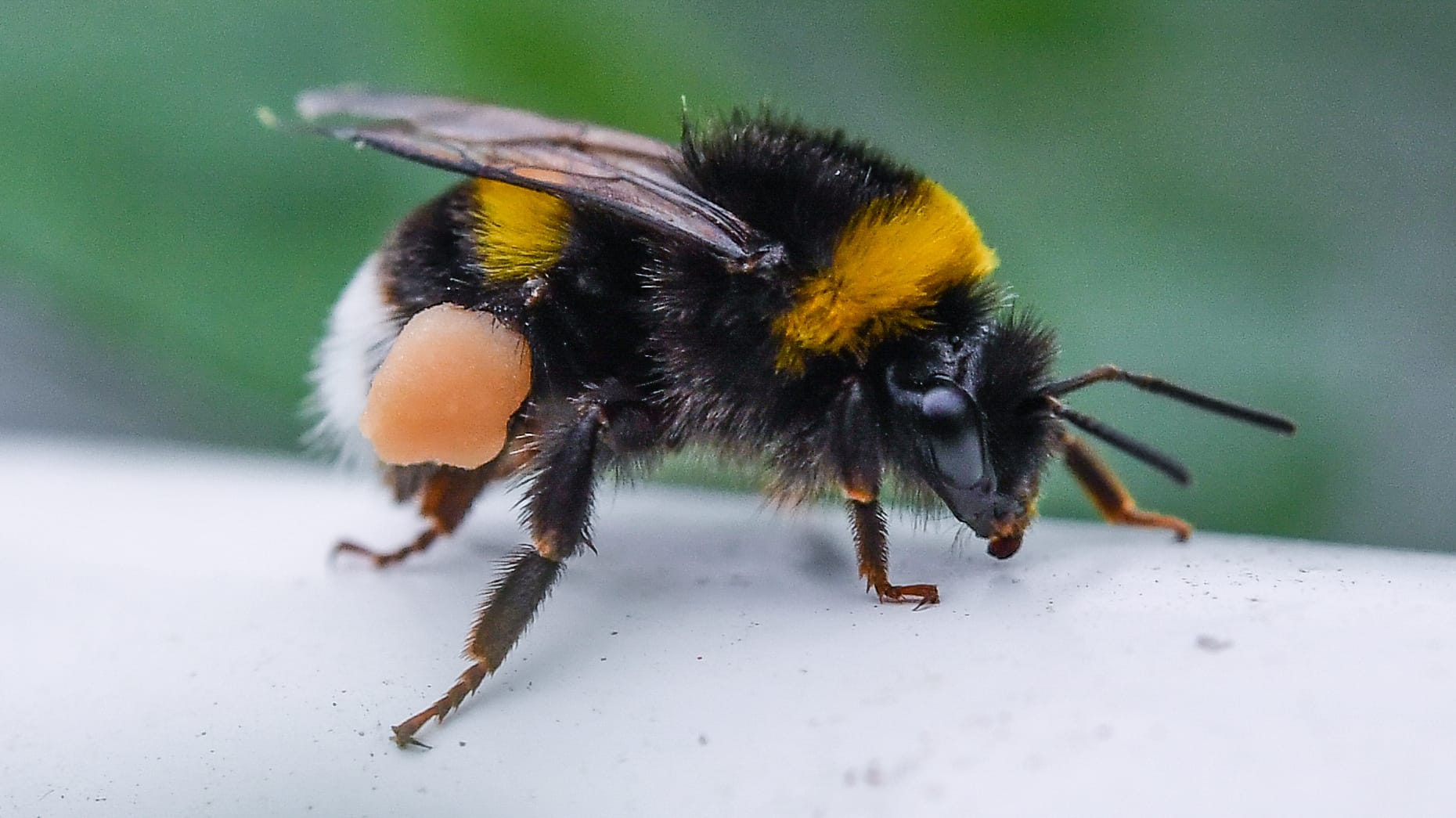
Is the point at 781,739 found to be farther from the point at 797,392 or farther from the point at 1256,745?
the point at 797,392

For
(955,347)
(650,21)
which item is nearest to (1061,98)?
(650,21)

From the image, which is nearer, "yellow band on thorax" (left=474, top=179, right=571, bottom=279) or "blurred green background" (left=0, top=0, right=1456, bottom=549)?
"yellow band on thorax" (left=474, top=179, right=571, bottom=279)

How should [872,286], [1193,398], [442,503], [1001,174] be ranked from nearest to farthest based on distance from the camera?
[872,286] < [1193,398] < [442,503] < [1001,174]

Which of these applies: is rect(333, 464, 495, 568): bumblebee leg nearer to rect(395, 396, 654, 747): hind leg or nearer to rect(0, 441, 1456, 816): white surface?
rect(0, 441, 1456, 816): white surface

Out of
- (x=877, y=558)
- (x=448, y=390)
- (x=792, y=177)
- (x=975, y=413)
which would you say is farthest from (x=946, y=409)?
(x=448, y=390)

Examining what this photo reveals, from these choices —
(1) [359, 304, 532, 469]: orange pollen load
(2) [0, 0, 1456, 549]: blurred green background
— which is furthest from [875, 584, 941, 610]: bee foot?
(2) [0, 0, 1456, 549]: blurred green background

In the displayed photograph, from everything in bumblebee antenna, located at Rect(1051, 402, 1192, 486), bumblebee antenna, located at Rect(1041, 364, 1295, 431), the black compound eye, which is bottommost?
bumblebee antenna, located at Rect(1051, 402, 1192, 486)

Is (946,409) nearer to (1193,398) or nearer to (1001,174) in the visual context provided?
(1193,398)
